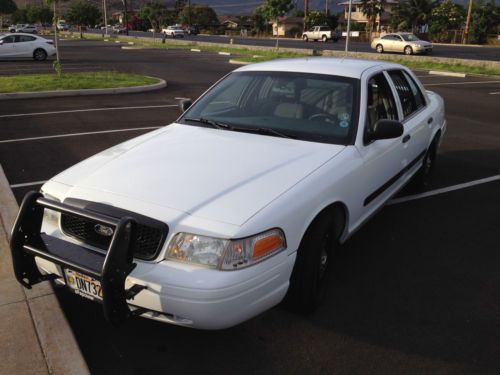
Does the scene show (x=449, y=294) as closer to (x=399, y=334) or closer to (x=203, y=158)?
(x=399, y=334)

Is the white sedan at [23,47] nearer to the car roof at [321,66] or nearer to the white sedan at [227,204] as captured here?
the car roof at [321,66]

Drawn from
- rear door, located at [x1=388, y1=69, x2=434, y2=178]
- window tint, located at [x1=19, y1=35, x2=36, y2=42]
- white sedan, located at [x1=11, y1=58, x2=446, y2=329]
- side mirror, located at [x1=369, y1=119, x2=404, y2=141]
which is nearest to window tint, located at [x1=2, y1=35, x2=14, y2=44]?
window tint, located at [x1=19, y1=35, x2=36, y2=42]

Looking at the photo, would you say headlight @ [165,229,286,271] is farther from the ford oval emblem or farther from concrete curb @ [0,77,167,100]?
concrete curb @ [0,77,167,100]

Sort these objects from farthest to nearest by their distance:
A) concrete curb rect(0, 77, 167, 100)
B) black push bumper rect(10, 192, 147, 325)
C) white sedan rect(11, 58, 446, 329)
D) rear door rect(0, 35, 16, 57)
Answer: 1. rear door rect(0, 35, 16, 57)
2. concrete curb rect(0, 77, 167, 100)
3. white sedan rect(11, 58, 446, 329)
4. black push bumper rect(10, 192, 147, 325)

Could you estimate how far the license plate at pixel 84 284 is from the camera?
9.58 feet

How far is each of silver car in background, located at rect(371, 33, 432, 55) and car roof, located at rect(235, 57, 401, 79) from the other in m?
30.8

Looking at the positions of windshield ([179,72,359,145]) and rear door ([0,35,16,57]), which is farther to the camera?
rear door ([0,35,16,57])

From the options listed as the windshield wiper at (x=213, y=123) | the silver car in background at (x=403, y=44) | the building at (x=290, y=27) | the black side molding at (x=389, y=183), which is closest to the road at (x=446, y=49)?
the silver car in background at (x=403, y=44)

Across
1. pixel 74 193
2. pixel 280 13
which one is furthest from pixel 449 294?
pixel 280 13

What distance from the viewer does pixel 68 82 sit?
1465cm

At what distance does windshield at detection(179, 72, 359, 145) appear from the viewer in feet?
13.4

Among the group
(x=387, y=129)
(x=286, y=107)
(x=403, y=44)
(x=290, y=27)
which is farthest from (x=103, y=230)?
(x=290, y=27)

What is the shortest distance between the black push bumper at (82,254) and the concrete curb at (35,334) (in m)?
0.29

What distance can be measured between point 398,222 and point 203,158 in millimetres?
2536
